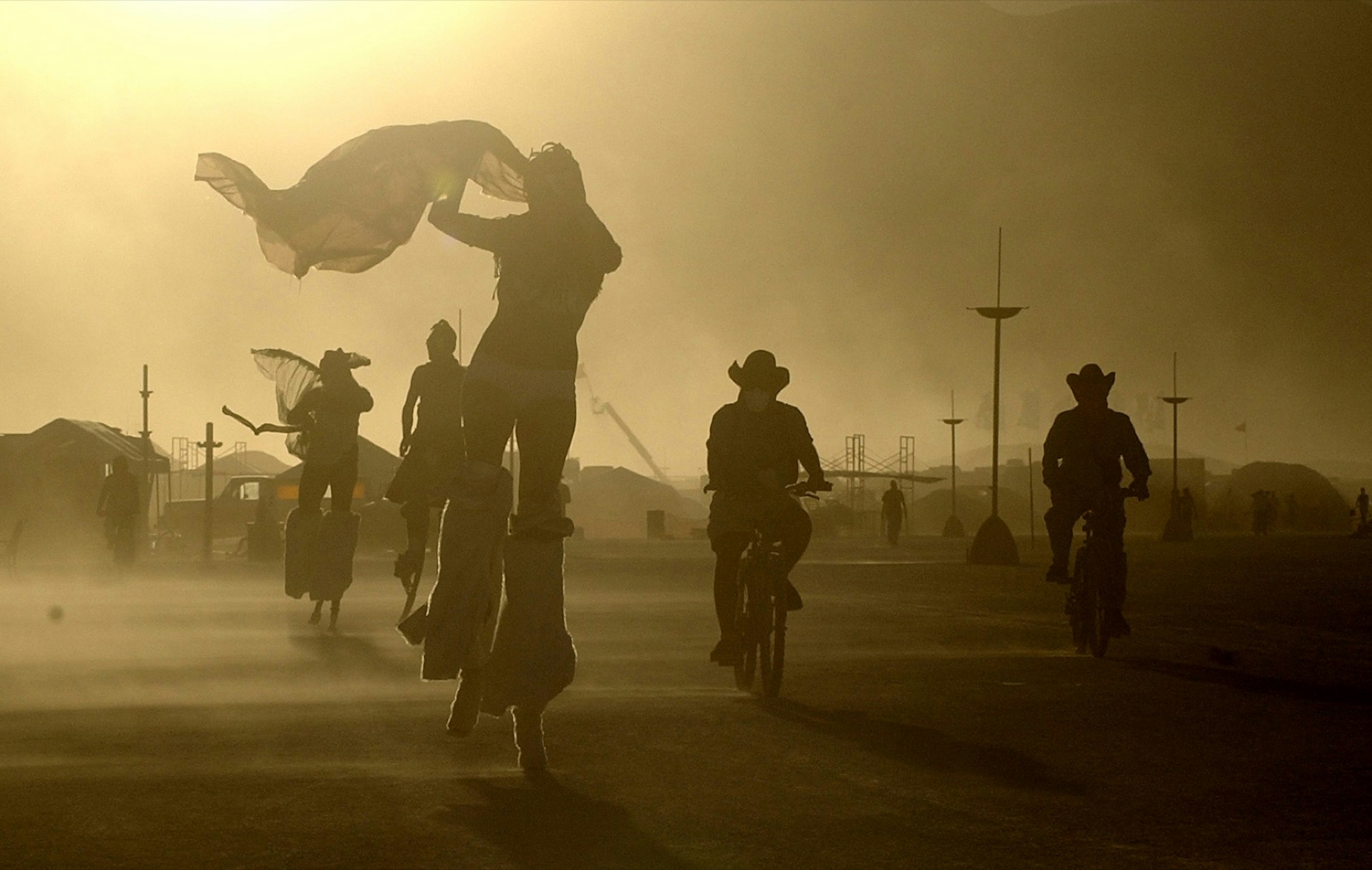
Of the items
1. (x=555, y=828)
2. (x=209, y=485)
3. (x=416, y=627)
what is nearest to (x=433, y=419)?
(x=416, y=627)

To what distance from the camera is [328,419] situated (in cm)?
1580

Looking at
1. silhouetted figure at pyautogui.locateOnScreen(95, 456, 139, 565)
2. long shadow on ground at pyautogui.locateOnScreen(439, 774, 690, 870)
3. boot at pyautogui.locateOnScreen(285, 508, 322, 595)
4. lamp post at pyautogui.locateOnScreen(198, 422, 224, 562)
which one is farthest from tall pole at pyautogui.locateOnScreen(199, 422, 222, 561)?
long shadow on ground at pyautogui.locateOnScreen(439, 774, 690, 870)

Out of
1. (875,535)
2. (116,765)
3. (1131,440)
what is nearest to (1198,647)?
(1131,440)

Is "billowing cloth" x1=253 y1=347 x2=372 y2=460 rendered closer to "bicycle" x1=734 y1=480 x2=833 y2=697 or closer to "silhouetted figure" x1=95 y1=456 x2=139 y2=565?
"bicycle" x1=734 y1=480 x2=833 y2=697

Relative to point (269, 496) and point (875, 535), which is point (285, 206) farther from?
point (875, 535)

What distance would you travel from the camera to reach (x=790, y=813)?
5754 mm

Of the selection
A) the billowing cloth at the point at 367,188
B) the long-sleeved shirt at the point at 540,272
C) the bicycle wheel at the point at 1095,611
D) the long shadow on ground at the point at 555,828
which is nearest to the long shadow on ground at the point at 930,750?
the long shadow on ground at the point at 555,828

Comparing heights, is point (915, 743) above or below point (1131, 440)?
below

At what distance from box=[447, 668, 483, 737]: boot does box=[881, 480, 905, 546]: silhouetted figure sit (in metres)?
48.9

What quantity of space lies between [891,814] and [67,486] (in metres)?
56.4

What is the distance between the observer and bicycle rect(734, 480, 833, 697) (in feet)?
31.5

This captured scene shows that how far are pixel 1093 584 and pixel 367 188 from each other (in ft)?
22.9

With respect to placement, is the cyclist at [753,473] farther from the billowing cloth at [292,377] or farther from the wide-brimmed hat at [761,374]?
the billowing cloth at [292,377]

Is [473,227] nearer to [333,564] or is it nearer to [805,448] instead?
[805,448]
